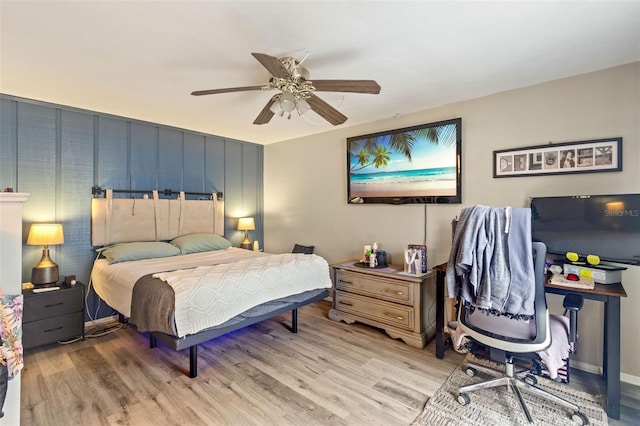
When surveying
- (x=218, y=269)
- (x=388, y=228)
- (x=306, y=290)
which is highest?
(x=388, y=228)

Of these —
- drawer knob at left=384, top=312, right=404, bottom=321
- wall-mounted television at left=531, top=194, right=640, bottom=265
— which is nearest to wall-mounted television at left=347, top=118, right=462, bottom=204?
wall-mounted television at left=531, top=194, right=640, bottom=265

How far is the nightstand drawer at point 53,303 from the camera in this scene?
9.11 feet

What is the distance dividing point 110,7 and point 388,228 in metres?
3.32

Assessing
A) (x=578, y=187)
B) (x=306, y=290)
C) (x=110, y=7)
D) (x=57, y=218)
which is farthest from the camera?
(x=57, y=218)

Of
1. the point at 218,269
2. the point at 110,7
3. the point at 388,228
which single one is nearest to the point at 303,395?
the point at 218,269

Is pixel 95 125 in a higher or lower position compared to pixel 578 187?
higher

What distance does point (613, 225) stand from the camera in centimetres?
223

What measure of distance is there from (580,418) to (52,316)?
444cm

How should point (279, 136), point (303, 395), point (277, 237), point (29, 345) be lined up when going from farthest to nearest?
point (277, 237)
point (279, 136)
point (29, 345)
point (303, 395)

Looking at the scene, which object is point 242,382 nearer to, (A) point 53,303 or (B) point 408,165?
(A) point 53,303

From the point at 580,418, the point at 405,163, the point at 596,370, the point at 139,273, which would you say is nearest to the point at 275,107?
the point at 405,163

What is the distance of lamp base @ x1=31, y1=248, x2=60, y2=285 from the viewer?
2.96 m

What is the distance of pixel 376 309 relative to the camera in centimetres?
326

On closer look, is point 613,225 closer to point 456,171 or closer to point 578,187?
point 578,187
